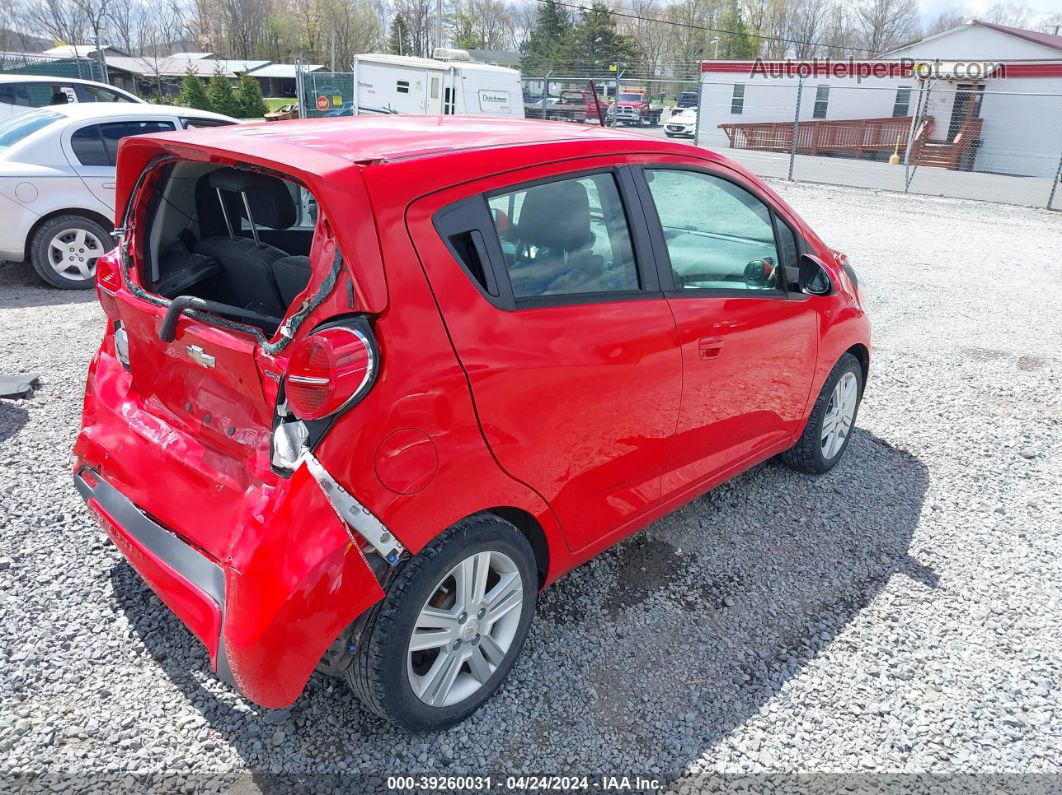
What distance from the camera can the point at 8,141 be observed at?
7.45 meters

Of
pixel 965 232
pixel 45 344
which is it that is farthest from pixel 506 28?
pixel 45 344

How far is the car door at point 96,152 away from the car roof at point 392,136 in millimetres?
5491

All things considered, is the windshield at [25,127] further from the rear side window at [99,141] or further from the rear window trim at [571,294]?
the rear window trim at [571,294]

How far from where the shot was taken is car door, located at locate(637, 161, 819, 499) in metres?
2.98

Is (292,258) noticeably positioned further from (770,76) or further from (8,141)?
(770,76)

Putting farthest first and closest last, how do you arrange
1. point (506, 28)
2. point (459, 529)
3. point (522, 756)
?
point (506, 28)
point (522, 756)
point (459, 529)

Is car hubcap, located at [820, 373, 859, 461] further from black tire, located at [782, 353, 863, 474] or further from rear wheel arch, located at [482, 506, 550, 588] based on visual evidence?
rear wheel arch, located at [482, 506, 550, 588]

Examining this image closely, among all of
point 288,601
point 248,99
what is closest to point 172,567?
point 288,601

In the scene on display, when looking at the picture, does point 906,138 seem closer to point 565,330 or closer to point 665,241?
point 665,241

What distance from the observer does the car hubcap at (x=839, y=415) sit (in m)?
4.15

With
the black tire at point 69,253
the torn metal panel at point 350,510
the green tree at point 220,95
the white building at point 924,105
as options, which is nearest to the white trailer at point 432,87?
the white building at point 924,105

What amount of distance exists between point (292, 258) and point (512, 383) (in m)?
0.91

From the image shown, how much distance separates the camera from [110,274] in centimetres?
293

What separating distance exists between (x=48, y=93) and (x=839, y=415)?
43.9ft
